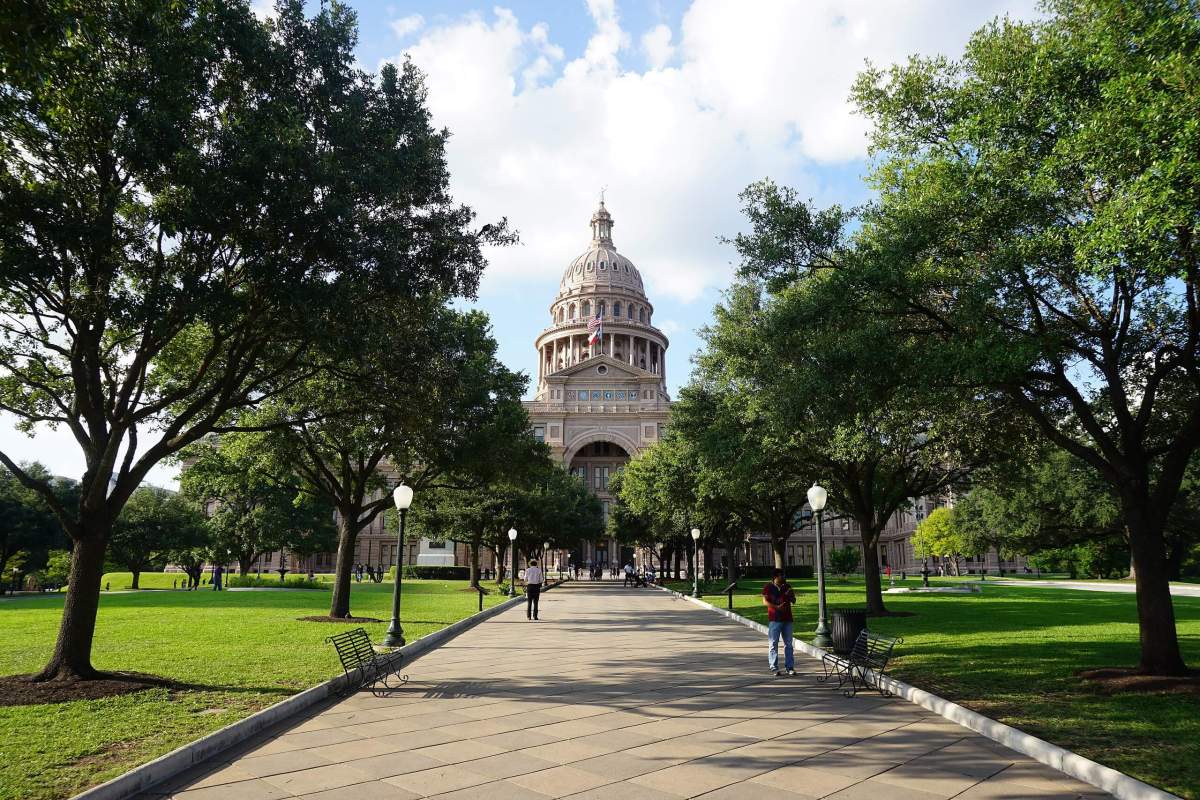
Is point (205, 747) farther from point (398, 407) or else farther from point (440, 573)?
point (440, 573)

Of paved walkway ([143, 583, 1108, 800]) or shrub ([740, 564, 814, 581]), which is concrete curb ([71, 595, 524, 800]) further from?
shrub ([740, 564, 814, 581])

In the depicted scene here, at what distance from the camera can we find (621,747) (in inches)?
325

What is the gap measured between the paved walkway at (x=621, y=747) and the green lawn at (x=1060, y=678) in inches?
34.9

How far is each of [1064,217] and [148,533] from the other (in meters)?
60.6

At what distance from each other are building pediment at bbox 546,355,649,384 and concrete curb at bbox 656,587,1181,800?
309 feet

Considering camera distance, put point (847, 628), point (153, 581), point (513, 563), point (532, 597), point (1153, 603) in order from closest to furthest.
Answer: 1. point (1153, 603)
2. point (847, 628)
3. point (532, 597)
4. point (513, 563)
5. point (153, 581)

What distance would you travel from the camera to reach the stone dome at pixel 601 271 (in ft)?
415

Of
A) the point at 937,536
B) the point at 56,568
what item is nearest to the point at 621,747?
the point at 56,568

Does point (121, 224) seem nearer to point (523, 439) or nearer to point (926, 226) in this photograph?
point (926, 226)

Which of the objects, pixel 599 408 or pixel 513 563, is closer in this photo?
pixel 513 563

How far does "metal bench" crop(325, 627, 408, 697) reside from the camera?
11672mm

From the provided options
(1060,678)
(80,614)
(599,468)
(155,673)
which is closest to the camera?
(80,614)

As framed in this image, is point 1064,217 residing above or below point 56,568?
above

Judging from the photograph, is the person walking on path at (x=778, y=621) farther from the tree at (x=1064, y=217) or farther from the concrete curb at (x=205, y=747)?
the concrete curb at (x=205, y=747)
